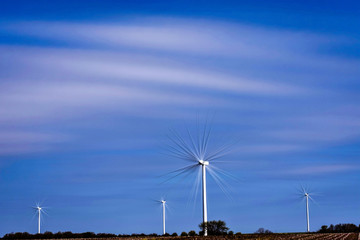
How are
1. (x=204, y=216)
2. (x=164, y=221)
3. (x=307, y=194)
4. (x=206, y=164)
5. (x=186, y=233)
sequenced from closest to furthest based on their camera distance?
(x=204, y=216), (x=206, y=164), (x=186, y=233), (x=164, y=221), (x=307, y=194)

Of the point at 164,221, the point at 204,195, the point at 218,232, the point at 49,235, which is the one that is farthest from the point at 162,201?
the point at 204,195

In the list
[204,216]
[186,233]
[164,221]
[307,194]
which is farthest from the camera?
[307,194]

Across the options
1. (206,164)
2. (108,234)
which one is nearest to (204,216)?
(206,164)

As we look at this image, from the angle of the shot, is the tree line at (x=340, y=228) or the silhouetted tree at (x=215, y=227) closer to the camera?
the silhouetted tree at (x=215, y=227)

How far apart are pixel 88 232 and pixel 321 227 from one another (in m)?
66.1

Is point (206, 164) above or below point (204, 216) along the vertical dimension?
above

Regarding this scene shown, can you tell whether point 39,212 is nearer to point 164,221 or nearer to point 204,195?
point 164,221

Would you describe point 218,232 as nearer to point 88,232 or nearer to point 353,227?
point 88,232

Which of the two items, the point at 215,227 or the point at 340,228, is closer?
the point at 215,227

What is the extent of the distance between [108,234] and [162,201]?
20.7 meters

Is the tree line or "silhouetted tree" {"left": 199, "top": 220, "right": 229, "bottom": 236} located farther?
the tree line

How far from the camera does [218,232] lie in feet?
421

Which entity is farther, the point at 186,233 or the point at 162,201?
the point at 162,201

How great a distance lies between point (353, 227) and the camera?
186 m
